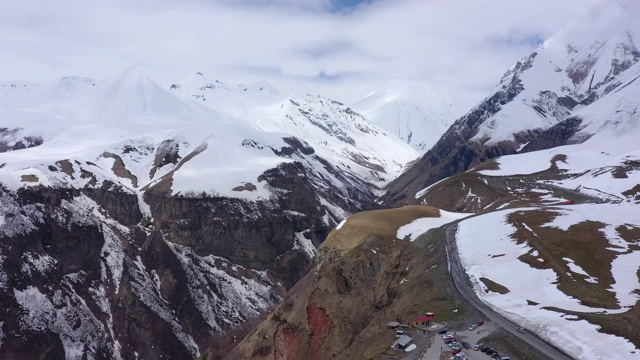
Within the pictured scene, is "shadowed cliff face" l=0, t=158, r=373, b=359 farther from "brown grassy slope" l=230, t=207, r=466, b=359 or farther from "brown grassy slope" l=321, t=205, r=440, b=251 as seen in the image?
"brown grassy slope" l=230, t=207, r=466, b=359

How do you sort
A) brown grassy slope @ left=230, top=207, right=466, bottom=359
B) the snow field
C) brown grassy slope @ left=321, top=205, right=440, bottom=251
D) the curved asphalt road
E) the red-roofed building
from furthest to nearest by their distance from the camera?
brown grassy slope @ left=321, top=205, right=440, bottom=251
brown grassy slope @ left=230, top=207, right=466, bottom=359
the red-roofed building
the curved asphalt road
the snow field

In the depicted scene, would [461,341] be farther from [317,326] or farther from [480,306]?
[317,326]

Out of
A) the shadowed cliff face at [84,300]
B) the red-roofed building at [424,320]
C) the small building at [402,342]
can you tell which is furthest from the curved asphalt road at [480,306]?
the shadowed cliff face at [84,300]

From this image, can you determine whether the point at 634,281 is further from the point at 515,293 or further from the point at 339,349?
the point at 339,349

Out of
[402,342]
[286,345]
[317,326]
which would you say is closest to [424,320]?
[402,342]

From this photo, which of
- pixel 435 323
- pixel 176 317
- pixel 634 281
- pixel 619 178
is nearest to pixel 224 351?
pixel 176 317

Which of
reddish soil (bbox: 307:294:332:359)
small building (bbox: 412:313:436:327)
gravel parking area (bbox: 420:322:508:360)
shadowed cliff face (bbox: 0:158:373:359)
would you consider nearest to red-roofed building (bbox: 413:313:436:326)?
small building (bbox: 412:313:436:327)

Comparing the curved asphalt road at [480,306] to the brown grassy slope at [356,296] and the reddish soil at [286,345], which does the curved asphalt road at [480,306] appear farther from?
the reddish soil at [286,345]
